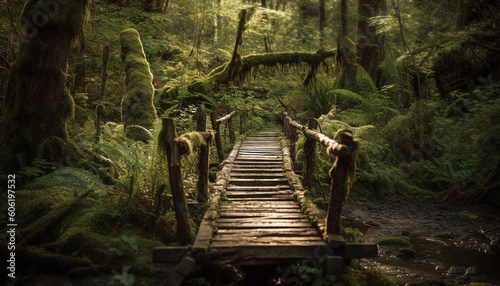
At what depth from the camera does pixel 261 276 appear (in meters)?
3.87

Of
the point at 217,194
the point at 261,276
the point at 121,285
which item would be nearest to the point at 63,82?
the point at 217,194

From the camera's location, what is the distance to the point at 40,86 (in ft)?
18.4

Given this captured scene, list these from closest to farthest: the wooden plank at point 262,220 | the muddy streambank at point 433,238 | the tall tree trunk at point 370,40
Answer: the wooden plank at point 262,220, the muddy streambank at point 433,238, the tall tree trunk at point 370,40

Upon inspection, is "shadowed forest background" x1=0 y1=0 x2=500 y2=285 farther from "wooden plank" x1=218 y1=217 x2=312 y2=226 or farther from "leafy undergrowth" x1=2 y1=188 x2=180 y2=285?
"wooden plank" x1=218 y1=217 x2=312 y2=226

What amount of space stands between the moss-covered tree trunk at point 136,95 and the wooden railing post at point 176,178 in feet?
13.4

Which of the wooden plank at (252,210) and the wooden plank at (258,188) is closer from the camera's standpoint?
the wooden plank at (252,210)

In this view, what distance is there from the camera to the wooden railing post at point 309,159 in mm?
6479

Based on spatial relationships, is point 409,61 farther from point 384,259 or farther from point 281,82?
point 384,259

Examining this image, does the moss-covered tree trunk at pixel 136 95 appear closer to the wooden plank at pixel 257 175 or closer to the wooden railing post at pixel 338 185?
the wooden plank at pixel 257 175

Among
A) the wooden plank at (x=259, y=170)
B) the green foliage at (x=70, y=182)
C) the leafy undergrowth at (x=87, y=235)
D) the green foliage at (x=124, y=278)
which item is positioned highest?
→ the green foliage at (x=70, y=182)

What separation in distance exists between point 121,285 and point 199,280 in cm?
78

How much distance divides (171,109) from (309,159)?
15.8ft

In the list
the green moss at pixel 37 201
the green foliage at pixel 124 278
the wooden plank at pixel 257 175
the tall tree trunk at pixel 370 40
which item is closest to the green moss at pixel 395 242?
the wooden plank at pixel 257 175

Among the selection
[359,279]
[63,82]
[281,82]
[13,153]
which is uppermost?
[281,82]
